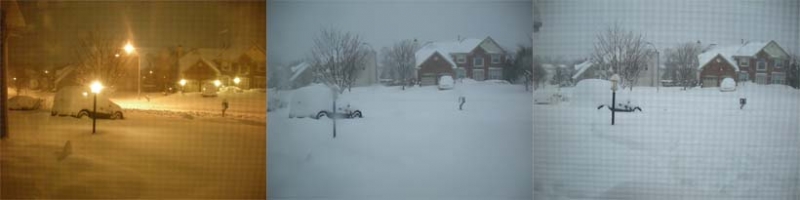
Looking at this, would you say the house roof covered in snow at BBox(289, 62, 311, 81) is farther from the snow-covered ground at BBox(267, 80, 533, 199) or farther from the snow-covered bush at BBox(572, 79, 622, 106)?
the snow-covered bush at BBox(572, 79, 622, 106)

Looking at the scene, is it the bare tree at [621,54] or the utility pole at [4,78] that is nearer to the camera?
the bare tree at [621,54]

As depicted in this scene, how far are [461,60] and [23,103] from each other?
6.65 feet

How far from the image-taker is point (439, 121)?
217 centimetres

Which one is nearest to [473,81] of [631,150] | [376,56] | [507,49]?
[507,49]

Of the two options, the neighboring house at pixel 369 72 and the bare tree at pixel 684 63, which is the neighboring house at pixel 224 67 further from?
the bare tree at pixel 684 63

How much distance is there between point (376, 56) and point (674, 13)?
1.31 metres

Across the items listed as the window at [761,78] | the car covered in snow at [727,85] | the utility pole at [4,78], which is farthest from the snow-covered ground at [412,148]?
the utility pole at [4,78]

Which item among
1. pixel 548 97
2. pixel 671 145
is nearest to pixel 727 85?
pixel 671 145

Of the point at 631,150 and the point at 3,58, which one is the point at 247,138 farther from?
the point at 631,150

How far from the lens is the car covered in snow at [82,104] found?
2.21m

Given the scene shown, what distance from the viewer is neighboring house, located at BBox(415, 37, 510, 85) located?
2125mm

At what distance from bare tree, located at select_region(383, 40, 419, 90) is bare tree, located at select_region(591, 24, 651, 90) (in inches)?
31.1

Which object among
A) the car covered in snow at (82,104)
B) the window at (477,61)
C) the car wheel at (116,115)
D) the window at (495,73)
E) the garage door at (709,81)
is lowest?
the car wheel at (116,115)

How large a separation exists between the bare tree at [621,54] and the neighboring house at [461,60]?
41cm
